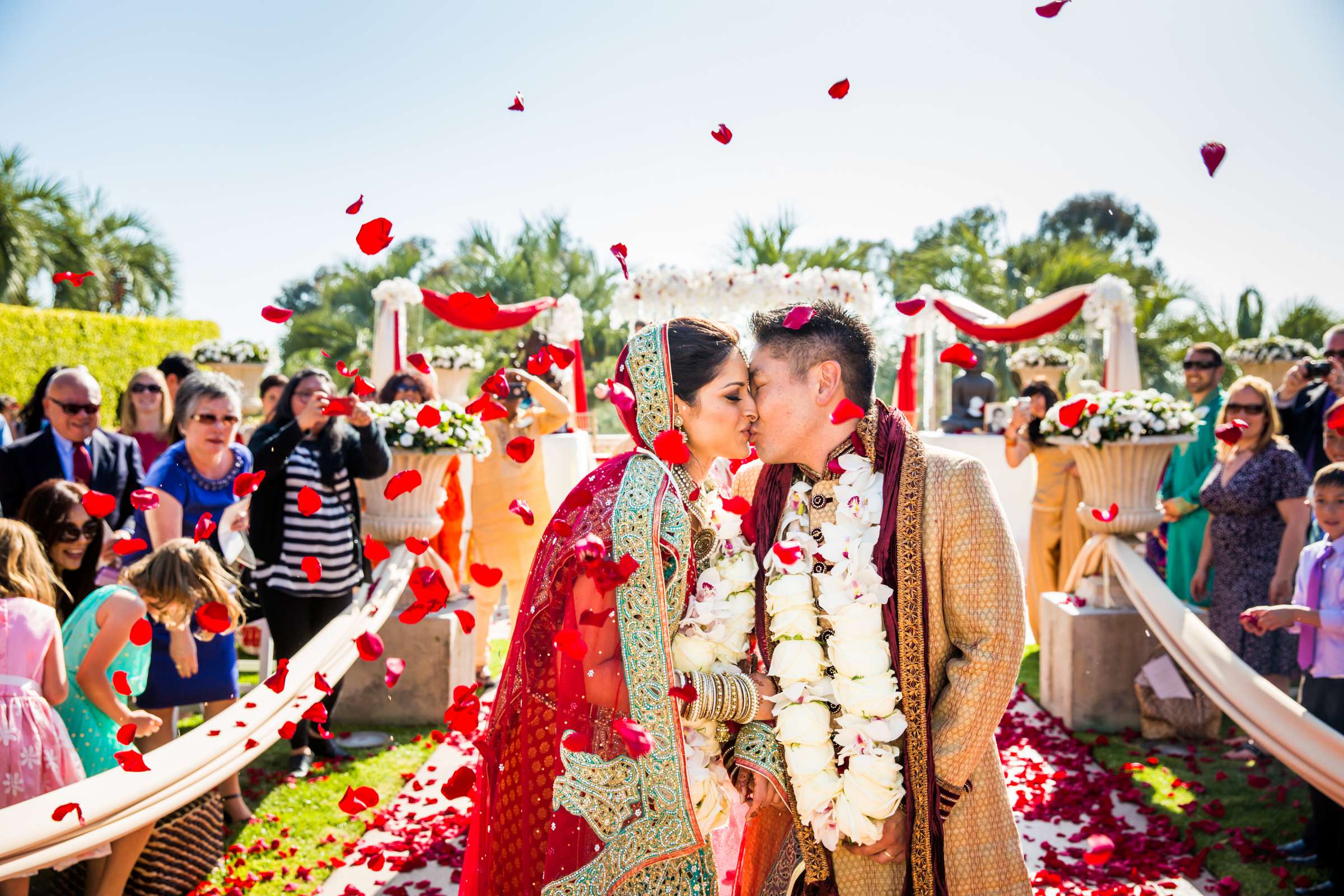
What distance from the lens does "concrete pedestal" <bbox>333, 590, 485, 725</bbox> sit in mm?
6496

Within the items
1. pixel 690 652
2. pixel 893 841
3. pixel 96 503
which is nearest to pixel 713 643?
pixel 690 652

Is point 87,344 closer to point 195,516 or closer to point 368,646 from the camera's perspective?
point 195,516

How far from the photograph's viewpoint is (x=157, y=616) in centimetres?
457

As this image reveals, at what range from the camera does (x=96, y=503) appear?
4.48 metres

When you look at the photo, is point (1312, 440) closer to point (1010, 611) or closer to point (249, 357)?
point (1010, 611)

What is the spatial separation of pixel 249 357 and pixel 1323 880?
1243cm

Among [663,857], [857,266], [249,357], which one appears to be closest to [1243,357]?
[663,857]

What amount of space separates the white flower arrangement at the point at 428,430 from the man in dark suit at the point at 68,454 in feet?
4.69

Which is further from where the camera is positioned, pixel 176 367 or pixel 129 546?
pixel 176 367

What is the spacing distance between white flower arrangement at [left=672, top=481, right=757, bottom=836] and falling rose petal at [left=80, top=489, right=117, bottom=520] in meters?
2.95

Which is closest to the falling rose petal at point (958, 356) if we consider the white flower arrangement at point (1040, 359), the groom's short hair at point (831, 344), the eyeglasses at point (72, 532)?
the groom's short hair at point (831, 344)

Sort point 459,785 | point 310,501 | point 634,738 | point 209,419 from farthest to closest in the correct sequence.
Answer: point 209,419 → point 310,501 → point 459,785 → point 634,738

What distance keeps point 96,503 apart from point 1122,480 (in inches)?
224

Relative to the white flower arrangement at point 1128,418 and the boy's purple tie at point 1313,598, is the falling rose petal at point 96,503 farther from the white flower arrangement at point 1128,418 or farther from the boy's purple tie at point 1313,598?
the boy's purple tie at point 1313,598
